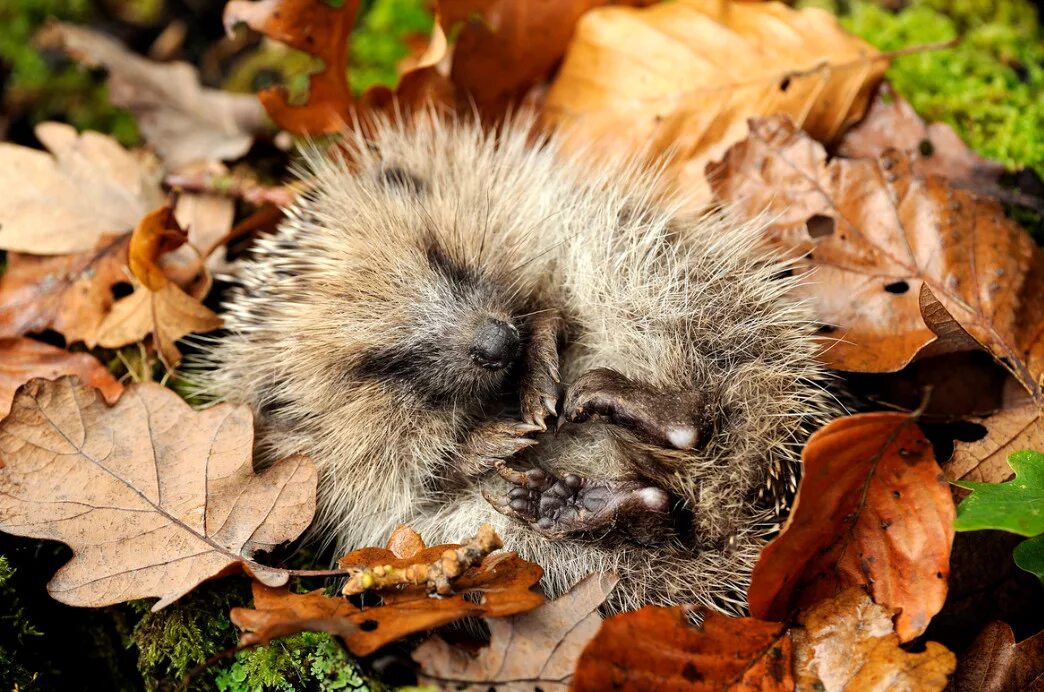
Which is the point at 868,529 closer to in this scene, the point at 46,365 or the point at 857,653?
the point at 857,653

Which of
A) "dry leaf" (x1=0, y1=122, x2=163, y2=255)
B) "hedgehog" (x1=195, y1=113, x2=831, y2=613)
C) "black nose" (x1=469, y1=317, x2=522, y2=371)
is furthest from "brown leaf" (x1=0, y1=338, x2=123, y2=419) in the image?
"black nose" (x1=469, y1=317, x2=522, y2=371)

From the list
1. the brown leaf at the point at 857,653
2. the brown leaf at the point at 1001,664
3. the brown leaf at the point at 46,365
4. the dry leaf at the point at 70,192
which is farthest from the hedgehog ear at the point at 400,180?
the brown leaf at the point at 1001,664

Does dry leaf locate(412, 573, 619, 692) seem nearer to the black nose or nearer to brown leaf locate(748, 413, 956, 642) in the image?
brown leaf locate(748, 413, 956, 642)

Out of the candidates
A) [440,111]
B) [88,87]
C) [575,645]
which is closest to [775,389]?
[575,645]

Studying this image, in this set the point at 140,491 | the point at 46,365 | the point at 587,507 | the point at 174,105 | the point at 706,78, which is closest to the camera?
the point at 140,491

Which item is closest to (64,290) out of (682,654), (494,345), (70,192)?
(70,192)

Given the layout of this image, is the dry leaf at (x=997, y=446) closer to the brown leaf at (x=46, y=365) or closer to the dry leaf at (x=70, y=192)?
the brown leaf at (x=46, y=365)
